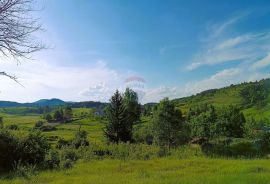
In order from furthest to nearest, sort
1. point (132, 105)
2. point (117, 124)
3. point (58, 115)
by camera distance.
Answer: point (58, 115) < point (132, 105) < point (117, 124)

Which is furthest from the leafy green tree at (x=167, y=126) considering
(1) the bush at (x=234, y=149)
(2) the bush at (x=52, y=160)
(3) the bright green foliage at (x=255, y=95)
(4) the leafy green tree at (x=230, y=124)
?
(3) the bright green foliage at (x=255, y=95)

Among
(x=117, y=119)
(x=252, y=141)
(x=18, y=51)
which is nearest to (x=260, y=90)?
(x=117, y=119)

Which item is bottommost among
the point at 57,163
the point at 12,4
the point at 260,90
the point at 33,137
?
the point at 57,163

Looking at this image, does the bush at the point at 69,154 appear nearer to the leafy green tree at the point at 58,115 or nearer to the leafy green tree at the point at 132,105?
the leafy green tree at the point at 132,105

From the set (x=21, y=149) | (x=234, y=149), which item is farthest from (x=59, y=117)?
(x=21, y=149)

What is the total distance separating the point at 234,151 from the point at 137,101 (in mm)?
82455

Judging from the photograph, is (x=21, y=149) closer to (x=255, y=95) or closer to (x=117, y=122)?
(x=117, y=122)

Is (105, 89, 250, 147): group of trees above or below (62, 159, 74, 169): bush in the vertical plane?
above

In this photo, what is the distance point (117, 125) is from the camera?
71000mm

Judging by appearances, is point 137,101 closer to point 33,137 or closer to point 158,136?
point 158,136

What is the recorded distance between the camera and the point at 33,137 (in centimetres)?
2603

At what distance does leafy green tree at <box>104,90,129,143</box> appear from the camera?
69.8 metres

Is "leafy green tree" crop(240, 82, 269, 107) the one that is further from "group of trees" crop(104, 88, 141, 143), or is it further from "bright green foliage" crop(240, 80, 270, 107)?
"group of trees" crop(104, 88, 141, 143)

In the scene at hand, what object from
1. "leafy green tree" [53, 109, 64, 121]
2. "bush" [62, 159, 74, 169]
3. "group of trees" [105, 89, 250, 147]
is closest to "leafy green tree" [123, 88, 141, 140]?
"group of trees" [105, 89, 250, 147]
